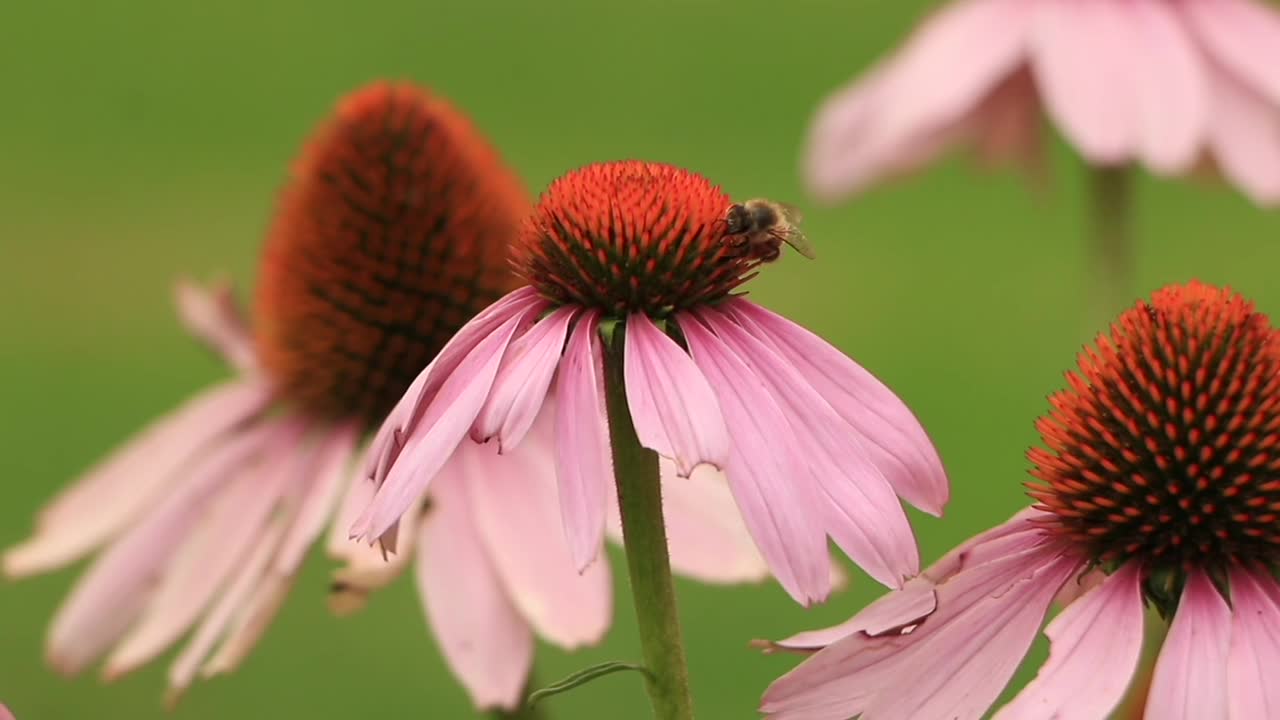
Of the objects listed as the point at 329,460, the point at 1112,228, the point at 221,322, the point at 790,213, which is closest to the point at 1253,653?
the point at 790,213

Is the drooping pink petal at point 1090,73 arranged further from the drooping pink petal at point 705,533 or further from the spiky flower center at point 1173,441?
the spiky flower center at point 1173,441

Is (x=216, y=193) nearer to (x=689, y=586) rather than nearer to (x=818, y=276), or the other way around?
(x=818, y=276)

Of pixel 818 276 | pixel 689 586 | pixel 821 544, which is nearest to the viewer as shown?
pixel 821 544

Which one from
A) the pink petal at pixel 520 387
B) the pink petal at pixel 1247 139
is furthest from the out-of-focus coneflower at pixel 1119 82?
the pink petal at pixel 520 387

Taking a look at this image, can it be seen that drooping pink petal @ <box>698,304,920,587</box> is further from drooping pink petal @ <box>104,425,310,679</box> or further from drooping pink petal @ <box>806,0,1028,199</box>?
drooping pink petal @ <box>806,0,1028,199</box>

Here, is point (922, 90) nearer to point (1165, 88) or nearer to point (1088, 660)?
point (1165, 88)

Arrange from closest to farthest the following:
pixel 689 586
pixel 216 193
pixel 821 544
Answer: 1. pixel 821 544
2. pixel 689 586
3. pixel 216 193

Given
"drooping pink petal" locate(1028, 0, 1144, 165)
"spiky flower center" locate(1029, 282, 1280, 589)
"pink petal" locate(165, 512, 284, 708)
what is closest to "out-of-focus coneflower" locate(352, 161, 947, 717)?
"spiky flower center" locate(1029, 282, 1280, 589)

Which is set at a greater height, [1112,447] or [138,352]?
[138,352]

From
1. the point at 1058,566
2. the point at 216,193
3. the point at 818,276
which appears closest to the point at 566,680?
the point at 1058,566
